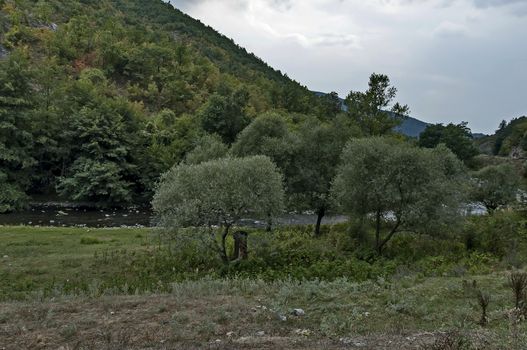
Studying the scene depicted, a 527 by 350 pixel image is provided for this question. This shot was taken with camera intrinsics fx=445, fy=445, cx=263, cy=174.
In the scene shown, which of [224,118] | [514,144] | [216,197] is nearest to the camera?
[216,197]

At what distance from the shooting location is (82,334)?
36.2 ft

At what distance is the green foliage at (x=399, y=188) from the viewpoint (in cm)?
2848

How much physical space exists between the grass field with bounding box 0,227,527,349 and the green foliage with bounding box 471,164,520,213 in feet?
134

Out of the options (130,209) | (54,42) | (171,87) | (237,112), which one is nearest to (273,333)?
(130,209)

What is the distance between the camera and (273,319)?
11977 millimetres

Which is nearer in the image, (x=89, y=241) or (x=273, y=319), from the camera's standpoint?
Answer: (x=273, y=319)

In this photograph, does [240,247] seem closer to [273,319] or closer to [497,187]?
[273,319]

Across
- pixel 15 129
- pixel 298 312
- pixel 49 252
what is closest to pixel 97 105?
pixel 15 129

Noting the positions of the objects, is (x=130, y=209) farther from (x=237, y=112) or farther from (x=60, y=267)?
(x=60, y=267)

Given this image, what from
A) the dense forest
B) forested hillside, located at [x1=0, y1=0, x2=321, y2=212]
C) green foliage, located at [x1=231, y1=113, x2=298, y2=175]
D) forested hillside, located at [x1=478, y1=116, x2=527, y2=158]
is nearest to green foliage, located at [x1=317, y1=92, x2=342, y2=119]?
the dense forest

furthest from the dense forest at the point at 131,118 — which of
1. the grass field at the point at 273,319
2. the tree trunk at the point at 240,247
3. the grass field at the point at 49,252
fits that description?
the grass field at the point at 273,319

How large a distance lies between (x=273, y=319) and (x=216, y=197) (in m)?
12.2

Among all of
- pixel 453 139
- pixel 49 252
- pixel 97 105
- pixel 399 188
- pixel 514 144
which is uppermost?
pixel 514 144

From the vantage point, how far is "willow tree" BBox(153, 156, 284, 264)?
23.6 meters
